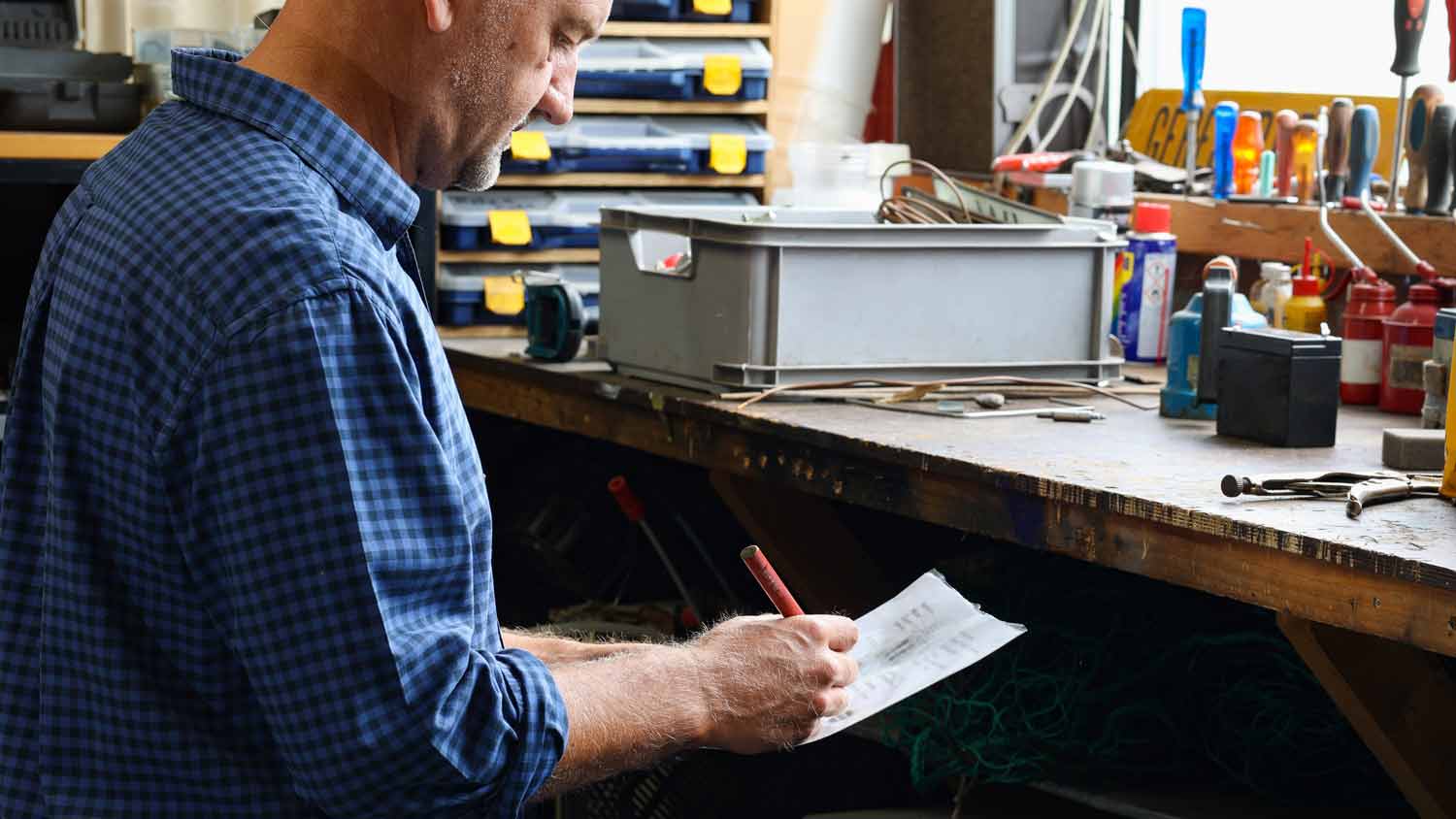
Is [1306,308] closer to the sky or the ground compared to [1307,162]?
closer to the ground

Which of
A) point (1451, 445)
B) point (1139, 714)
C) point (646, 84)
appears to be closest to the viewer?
point (1451, 445)

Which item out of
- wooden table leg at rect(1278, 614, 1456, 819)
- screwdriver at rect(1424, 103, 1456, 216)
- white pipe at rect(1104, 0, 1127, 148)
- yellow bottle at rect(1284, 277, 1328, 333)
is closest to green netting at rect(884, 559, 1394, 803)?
wooden table leg at rect(1278, 614, 1456, 819)

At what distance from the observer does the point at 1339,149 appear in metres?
2.48

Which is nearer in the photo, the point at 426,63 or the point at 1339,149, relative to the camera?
the point at 426,63

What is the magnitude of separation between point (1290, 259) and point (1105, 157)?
0.53m

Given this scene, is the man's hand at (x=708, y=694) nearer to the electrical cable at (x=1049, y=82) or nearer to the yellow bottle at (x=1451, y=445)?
the yellow bottle at (x=1451, y=445)

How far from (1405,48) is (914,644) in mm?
1359

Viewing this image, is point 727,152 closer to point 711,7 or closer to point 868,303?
point 711,7

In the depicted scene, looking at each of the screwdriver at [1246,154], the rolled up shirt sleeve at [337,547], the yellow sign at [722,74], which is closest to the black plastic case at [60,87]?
the yellow sign at [722,74]

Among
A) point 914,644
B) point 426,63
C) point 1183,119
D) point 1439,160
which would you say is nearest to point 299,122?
point 426,63

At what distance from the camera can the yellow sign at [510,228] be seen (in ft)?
9.37

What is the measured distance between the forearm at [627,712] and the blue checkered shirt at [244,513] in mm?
52

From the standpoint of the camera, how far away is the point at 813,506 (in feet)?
7.47

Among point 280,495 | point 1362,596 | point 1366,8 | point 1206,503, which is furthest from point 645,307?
point 1366,8
